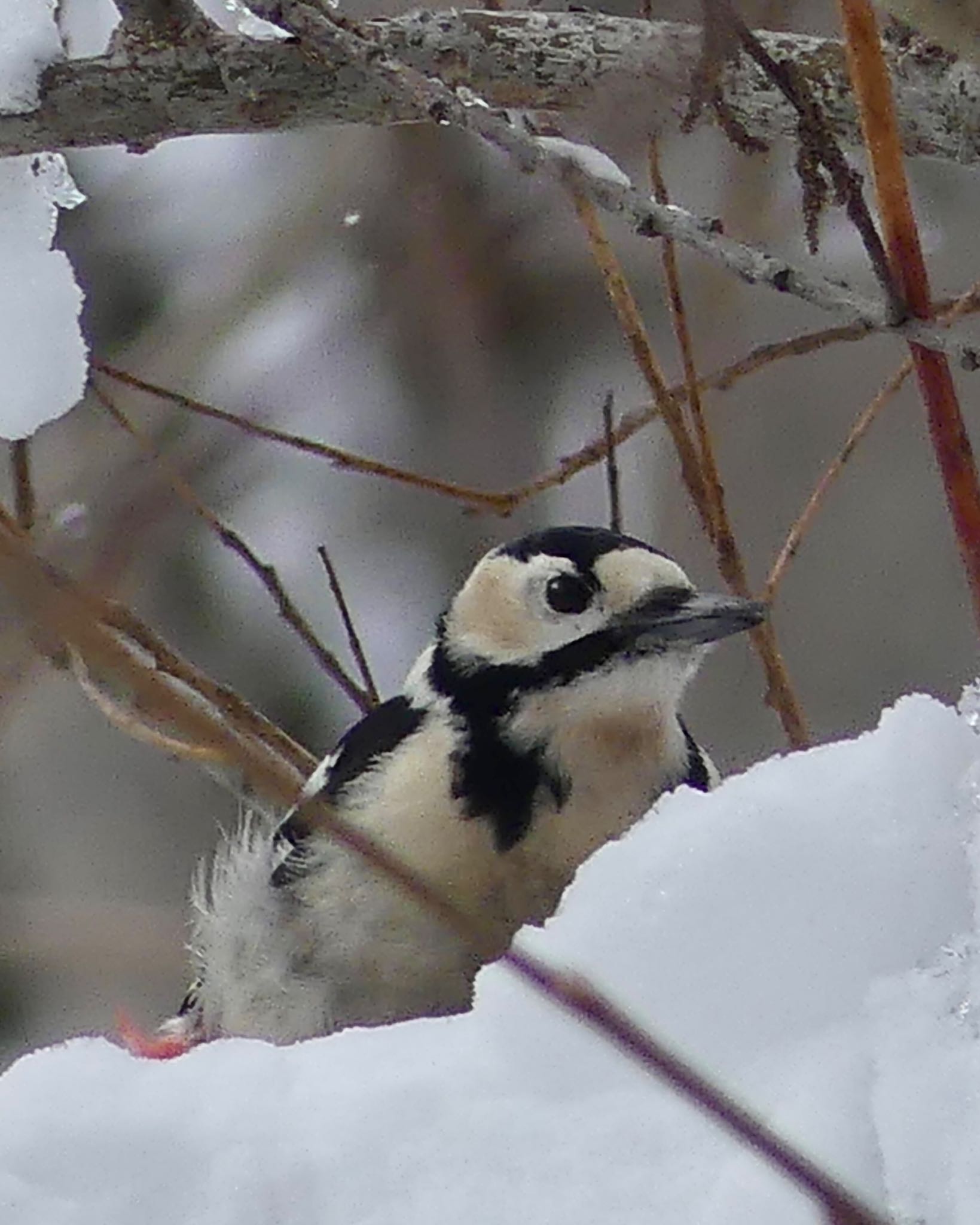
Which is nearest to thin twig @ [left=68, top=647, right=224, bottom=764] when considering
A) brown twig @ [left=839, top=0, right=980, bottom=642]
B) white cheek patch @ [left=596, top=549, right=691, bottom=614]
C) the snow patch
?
white cheek patch @ [left=596, top=549, right=691, bottom=614]

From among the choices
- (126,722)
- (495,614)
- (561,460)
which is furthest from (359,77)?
(495,614)

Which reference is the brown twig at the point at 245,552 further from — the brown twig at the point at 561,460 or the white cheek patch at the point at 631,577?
the white cheek patch at the point at 631,577

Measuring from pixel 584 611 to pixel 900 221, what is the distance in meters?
1.02

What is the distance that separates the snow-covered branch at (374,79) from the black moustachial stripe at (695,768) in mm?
596

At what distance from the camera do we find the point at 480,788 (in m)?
1.81

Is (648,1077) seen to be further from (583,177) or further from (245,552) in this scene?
(245,552)

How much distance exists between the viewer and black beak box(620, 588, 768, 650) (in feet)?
5.83

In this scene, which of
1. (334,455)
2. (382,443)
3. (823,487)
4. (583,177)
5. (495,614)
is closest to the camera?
(583,177)

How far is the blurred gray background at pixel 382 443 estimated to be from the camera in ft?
12.3

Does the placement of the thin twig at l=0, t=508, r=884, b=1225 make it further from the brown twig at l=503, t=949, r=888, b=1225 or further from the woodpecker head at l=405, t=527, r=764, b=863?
the woodpecker head at l=405, t=527, r=764, b=863

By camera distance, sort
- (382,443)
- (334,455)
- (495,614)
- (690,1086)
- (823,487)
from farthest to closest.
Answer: (382,443)
(495,614)
(334,455)
(823,487)
(690,1086)

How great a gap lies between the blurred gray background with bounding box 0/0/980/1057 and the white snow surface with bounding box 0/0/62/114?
5.73 feet

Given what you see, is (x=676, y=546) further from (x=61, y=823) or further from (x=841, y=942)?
(x=841, y=942)

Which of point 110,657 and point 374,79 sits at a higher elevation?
point 374,79
